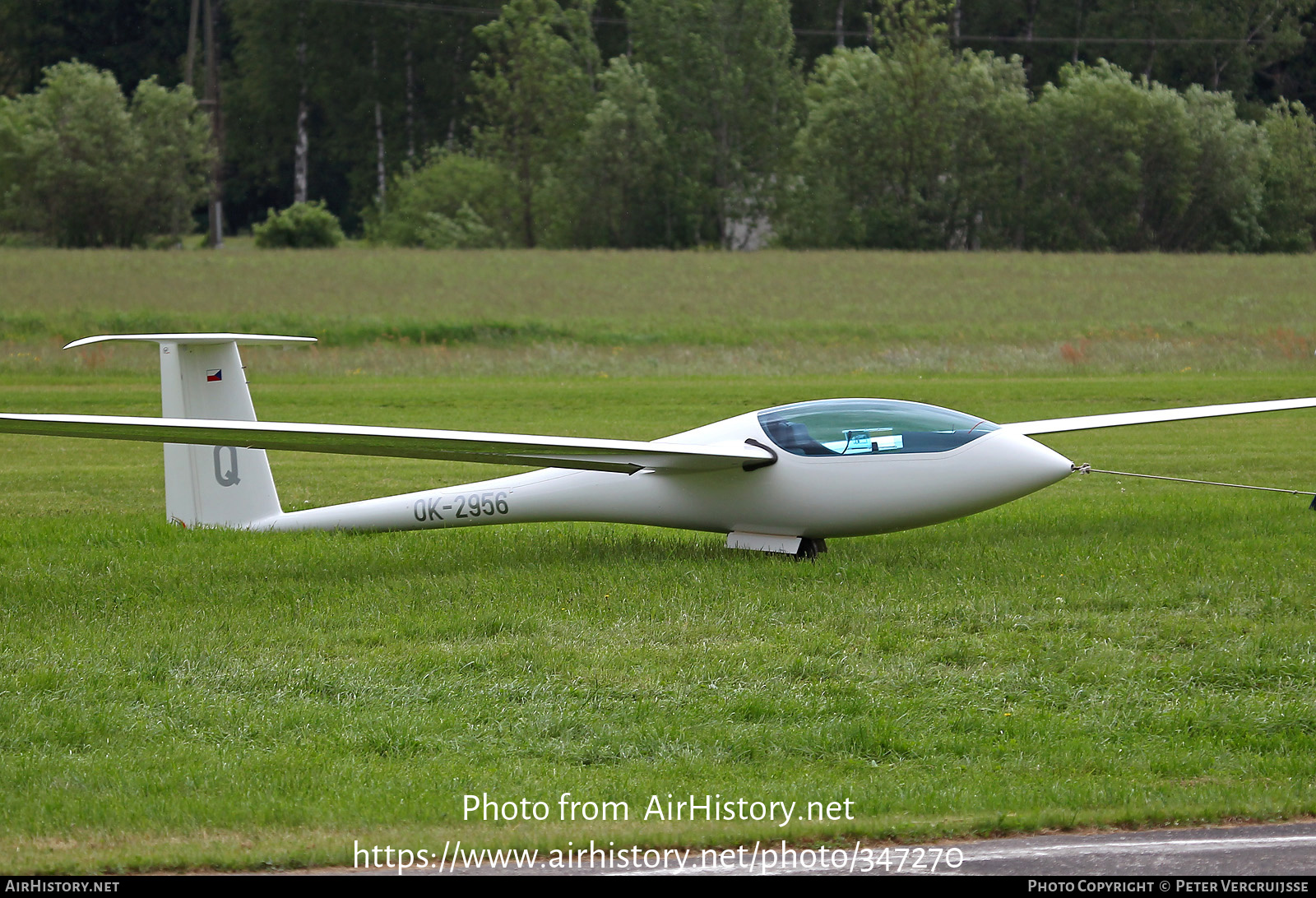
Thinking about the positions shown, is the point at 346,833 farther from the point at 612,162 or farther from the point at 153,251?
the point at 612,162

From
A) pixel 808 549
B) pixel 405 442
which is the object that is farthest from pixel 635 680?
pixel 808 549

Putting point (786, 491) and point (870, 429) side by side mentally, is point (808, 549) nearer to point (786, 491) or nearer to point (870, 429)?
point (786, 491)

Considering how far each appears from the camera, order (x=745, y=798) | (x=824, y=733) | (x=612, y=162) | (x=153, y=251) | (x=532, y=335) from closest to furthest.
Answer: (x=745, y=798)
(x=824, y=733)
(x=532, y=335)
(x=153, y=251)
(x=612, y=162)

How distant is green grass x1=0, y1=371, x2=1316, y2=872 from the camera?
5.78 metres

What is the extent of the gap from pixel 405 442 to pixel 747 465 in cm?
270

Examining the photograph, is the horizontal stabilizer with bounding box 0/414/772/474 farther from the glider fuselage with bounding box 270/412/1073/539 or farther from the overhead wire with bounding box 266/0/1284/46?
the overhead wire with bounding box 266/0/1284/46

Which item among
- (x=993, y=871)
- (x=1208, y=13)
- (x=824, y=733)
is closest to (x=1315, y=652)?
(x=824, y=733)

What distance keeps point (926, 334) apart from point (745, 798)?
37.5m

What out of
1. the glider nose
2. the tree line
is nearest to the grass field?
the glider nose

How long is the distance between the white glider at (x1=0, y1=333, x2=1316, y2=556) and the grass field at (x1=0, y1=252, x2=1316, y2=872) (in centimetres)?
41

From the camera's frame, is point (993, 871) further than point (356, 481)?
No

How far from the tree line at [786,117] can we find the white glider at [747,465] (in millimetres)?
68250

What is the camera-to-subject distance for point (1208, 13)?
87188mm

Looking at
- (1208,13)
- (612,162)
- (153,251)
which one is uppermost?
(1208,13)
